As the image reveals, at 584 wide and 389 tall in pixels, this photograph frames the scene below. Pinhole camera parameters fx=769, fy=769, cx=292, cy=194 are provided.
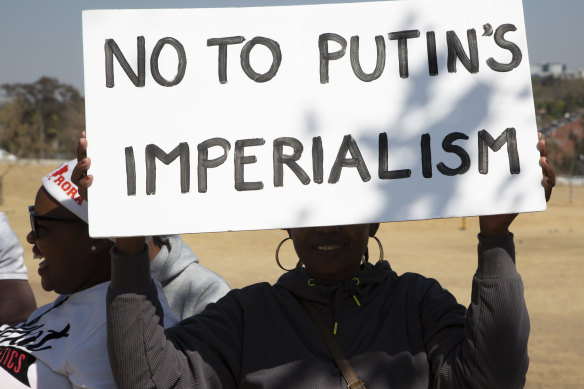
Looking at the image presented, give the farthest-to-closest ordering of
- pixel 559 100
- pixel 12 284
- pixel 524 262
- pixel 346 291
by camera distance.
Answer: pixel 559 100
pixel 524 262
pixel 12 284
pixel 346 291

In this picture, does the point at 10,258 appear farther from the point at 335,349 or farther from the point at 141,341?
the point at 335,349

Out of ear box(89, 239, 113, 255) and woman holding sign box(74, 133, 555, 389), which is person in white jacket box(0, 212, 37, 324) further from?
woman holding sign box(74, 133, 555, 389)

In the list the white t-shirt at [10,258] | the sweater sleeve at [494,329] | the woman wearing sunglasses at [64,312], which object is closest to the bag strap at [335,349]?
the sweater sleeve at [494,329]

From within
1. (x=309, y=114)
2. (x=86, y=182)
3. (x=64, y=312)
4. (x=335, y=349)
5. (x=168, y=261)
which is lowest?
(x=335, y=349)

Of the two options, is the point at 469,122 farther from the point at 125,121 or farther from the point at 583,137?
the point at 583,137

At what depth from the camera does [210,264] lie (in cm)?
1598

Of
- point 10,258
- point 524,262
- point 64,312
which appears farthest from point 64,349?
point 524,262

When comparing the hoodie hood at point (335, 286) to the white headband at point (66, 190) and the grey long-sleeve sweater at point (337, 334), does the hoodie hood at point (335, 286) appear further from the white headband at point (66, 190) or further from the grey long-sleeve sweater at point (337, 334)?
the white headband at point (66, 190)

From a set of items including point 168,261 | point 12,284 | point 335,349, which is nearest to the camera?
point 335,349

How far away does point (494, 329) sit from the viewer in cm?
210

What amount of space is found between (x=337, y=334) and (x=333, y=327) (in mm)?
32

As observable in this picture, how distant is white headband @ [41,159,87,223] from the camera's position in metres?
2.51

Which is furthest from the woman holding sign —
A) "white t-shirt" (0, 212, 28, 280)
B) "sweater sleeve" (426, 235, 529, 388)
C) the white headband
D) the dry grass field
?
the dry grass field

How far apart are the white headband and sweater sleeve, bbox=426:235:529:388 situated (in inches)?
49.4
